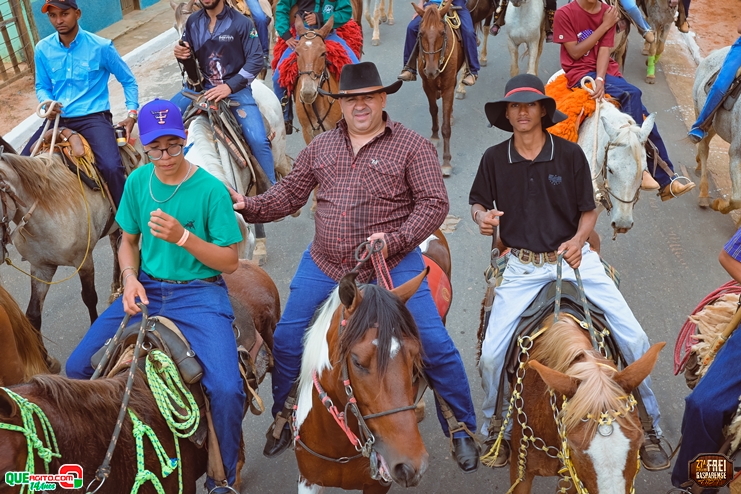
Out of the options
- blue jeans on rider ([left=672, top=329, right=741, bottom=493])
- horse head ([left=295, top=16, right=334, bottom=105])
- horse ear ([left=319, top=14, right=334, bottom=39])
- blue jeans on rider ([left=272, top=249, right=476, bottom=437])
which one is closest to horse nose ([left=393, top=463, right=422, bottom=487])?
blue jeans on rider ([left=272, top=249, right=476, bottom=437])

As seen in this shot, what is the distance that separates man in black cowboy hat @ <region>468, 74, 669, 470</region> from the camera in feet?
12.7

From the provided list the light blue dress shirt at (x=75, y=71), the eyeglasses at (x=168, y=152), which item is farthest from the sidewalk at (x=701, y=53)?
the light blue dress shirt at (x=75, y=71)

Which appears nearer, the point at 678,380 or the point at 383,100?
the point at 383,100

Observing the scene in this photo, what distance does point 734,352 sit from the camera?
142 inches

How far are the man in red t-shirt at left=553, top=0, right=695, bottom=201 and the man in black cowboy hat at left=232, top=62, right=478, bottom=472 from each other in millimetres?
3640

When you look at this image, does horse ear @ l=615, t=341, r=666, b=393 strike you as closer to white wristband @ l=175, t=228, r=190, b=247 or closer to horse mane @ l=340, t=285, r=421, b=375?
A: horse mane @ l=340, t=285, r=421, b=375

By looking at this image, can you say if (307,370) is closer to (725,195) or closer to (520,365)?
(520,365)

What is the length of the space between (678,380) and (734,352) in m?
2.00

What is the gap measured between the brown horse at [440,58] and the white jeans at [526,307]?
14.8ft

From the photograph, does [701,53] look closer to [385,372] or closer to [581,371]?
[581,371]

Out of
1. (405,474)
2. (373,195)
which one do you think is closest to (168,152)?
(373,195)

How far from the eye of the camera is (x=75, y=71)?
19.6 ft

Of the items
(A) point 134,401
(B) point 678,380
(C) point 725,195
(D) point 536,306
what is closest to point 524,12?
(C) point 725,195

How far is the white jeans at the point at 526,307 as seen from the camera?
3.81 metres
